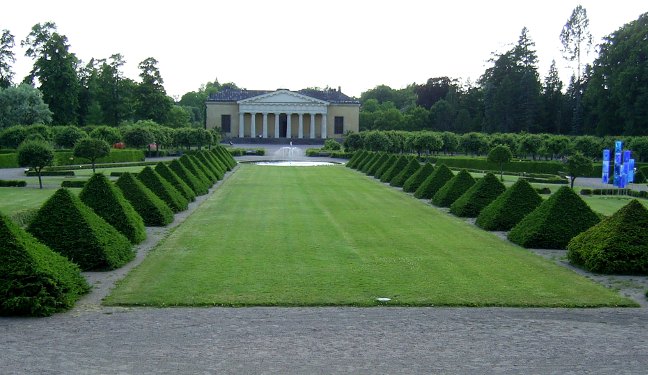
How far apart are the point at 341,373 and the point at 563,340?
3.65 meters

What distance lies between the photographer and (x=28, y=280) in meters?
11.0

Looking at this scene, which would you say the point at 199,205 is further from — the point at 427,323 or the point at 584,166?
the point at 584,166

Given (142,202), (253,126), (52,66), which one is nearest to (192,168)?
(142,202)

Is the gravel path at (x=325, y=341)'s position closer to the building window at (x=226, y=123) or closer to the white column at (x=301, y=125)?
the white column at (x=301, y=125)

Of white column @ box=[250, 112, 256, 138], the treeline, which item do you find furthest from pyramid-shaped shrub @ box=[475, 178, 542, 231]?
white column @ box=[250, 112, 256, 138]

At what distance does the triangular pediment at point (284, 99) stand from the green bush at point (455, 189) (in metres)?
87.3

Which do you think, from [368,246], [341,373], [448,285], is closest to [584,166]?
[368,246]

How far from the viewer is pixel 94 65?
107 meters

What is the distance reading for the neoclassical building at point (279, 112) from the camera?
376 feet

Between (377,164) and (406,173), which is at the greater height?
(377,164)

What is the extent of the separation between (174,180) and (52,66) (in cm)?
6466

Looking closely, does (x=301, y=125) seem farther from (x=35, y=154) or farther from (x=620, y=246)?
(x=620, y=246)

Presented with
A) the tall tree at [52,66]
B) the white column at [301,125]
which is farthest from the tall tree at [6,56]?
the white column at [301,125]

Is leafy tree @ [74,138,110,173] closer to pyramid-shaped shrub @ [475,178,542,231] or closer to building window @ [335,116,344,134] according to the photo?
pyramid-shaped shrub @ [475,178,542,231]
